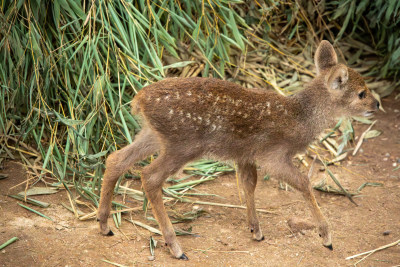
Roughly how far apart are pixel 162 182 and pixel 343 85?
2017mm

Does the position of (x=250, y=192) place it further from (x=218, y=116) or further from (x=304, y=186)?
(x=218, y=116)

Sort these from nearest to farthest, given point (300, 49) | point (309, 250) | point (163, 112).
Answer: point (163, 112)
point (309, 250)
point (300, 49)

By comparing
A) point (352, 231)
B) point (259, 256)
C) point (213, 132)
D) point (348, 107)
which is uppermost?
point (213, 132)

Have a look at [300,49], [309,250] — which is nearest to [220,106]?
[309,250]

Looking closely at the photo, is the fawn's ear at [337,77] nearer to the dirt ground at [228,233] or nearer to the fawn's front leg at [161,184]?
the dirt ground at [228,233]

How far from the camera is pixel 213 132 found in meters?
4.75

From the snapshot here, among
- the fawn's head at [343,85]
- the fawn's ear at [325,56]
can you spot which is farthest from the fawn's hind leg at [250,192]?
the fawn's ear at [325,56]

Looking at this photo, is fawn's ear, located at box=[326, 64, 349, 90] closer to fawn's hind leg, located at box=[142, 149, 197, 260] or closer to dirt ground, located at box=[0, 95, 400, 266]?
dirt ground, located at box=[0, 95, 400, 266]

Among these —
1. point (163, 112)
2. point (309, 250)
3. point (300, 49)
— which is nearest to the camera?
point (163, 112)

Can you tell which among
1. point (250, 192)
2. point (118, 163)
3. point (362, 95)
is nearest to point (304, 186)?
point (250, 192)

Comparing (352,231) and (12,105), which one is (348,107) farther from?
(12,105)

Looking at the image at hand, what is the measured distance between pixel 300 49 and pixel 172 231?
4.28m

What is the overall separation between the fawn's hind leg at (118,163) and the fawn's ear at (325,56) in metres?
1.86

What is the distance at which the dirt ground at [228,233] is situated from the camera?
466cm
